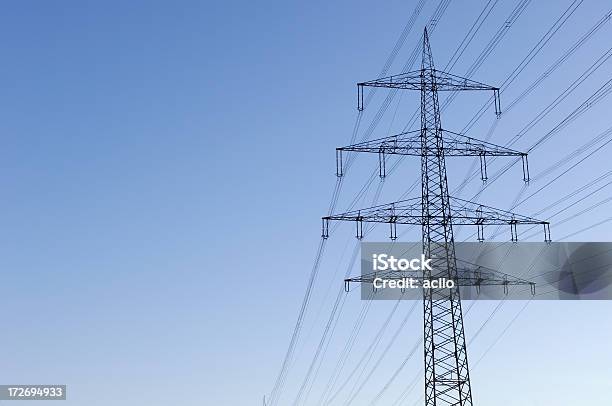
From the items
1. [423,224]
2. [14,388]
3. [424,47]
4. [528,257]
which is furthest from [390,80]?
[14,388]

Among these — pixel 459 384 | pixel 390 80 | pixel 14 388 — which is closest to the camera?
pixel 459 384

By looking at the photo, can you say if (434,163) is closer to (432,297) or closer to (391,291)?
(432,297)

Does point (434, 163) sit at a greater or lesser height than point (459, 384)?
greater

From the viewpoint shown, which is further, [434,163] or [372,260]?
[372,260]

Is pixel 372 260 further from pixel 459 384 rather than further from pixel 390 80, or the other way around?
pixel 459 384

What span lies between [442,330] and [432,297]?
5.24 ft

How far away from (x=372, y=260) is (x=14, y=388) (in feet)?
135

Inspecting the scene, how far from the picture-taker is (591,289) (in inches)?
1902

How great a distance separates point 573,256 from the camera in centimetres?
4997

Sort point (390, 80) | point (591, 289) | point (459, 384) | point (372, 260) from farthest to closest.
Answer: point (372, 260), point (591, 289), point (390, 80), point (459, 384)

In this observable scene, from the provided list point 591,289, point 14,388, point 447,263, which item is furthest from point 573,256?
point 14,388

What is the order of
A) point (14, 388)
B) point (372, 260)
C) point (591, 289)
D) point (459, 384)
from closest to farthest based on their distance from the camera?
point (459, 384)
point (591, 289)
point (372, 260)
point (14, 388)

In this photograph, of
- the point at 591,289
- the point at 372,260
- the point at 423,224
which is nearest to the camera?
the point at 423,224

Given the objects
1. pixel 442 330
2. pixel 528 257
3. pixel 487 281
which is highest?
pixel 528 257
